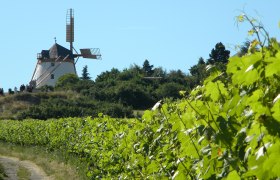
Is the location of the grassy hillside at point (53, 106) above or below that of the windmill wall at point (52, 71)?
below

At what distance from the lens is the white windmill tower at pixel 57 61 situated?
261 feet

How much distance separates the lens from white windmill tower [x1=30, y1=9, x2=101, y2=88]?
→ 261 ft

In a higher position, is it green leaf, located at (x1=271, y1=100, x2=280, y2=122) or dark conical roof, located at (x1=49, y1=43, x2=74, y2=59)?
dark conical roof, located at (x1=49, y1=43, x2=74, y2=59)

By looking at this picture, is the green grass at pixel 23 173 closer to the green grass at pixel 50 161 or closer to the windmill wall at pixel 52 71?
the green grass at pixel 50 161

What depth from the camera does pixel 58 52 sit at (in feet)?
270

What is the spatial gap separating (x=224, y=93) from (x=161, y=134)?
2.51 meters

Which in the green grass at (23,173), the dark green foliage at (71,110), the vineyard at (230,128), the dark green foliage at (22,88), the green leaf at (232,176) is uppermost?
the dark green foliage at (22,88)

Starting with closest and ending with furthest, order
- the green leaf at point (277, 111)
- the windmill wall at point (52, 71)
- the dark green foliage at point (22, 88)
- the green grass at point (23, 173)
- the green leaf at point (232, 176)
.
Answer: the green leaf at point (277, 111) < the green leaf at point (232, 176) < the green grass at point (23, 173) < the dark green foliage at point (22, 88) < the windmill wall at point (52, 71)

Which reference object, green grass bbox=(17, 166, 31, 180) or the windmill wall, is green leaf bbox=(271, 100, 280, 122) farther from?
the windmill wall

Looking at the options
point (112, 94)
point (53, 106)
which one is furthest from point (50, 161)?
point (112, 94)

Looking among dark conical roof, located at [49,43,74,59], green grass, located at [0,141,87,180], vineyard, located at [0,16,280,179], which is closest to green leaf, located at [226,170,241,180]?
vineyard, located at [0,16,280,179]

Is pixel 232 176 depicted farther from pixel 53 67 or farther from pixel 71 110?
pixel 53 67

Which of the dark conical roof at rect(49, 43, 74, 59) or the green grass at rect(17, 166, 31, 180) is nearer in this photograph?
the green grass at rect(17, 166, 31, 180)

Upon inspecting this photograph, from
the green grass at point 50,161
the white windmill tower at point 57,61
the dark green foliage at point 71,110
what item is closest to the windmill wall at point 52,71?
the white windmill tower at point 57,61
